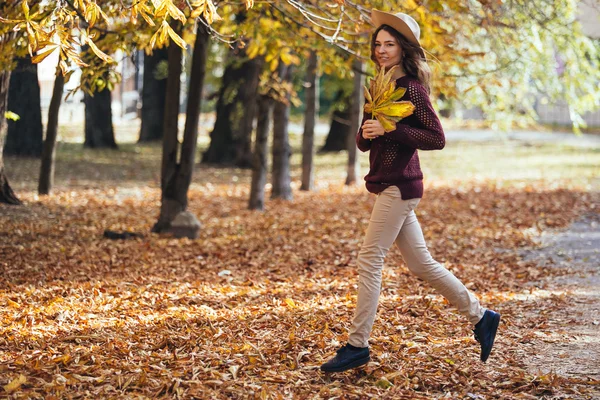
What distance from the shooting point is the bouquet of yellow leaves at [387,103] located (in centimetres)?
435

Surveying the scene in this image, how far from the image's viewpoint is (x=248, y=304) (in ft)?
21.1

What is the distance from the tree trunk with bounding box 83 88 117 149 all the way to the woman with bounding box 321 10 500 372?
16010 millimetres

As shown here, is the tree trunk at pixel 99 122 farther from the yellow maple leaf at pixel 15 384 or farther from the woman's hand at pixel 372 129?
the woman's hand at pixel 372 129

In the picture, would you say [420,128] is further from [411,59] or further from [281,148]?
[281,148]

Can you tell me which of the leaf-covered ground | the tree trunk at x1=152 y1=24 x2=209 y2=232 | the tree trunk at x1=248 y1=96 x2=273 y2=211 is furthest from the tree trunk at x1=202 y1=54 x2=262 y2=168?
the tree trunk at x1=152 y1=24 x2=209 y2=232

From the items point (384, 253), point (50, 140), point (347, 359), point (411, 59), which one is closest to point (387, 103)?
point (411, 59)

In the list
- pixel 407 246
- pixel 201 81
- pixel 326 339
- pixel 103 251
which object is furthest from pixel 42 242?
pixel 407 246

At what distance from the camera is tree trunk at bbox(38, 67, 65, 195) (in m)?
11.6

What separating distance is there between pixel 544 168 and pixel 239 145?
7.93 meters

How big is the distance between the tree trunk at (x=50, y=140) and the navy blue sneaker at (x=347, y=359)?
781 cm

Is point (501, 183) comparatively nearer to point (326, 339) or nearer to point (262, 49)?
point (262, 49)

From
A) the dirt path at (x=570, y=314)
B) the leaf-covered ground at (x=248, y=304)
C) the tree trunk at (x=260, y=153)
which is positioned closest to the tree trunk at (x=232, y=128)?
→ the leaf-covered ground at (x=248, y=304)

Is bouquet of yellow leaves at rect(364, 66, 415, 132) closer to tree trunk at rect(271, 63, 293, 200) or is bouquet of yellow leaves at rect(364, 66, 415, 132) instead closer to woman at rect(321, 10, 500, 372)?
woman at rect(321, 10, 500, 372)

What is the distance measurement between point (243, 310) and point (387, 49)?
8.44 ft
